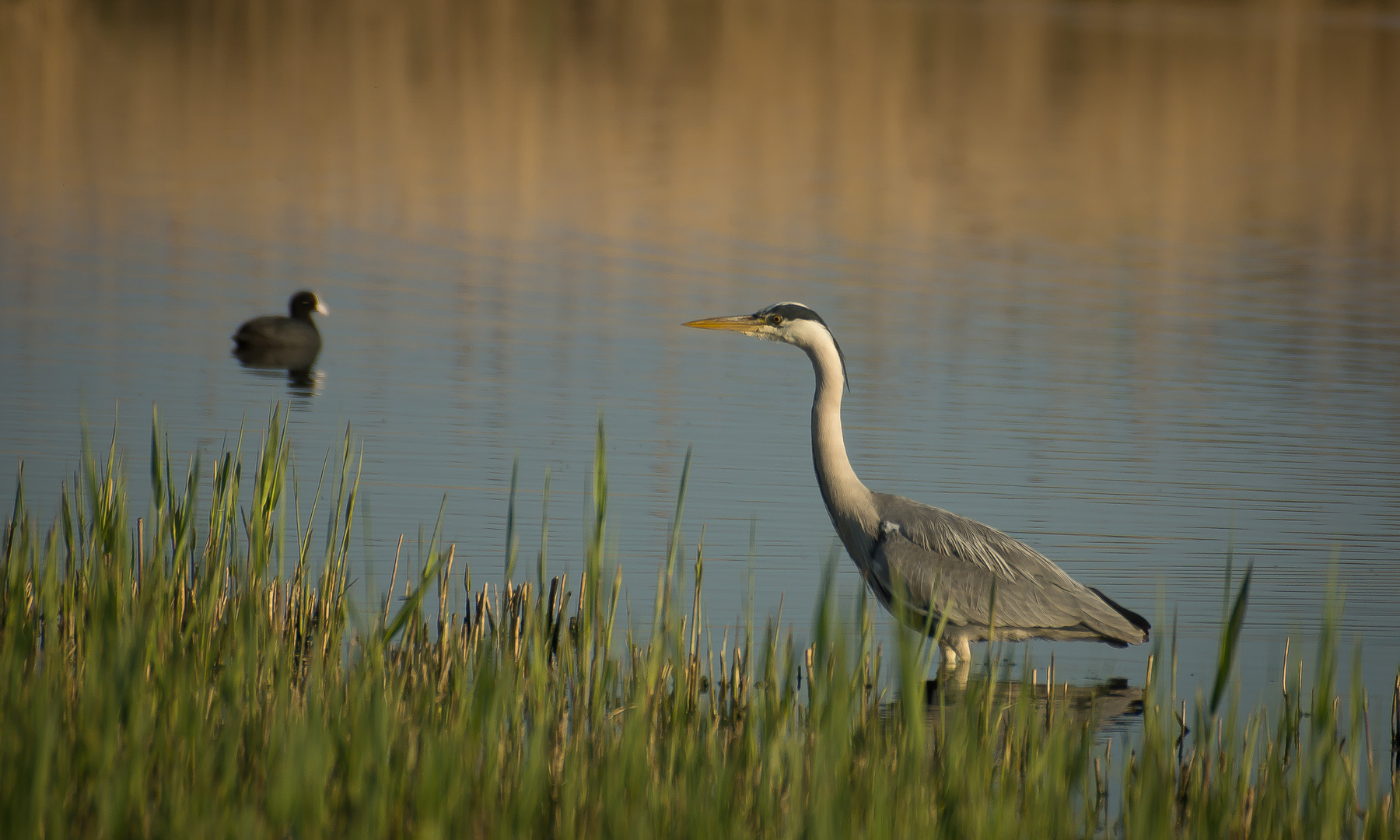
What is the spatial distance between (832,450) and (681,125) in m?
28.5

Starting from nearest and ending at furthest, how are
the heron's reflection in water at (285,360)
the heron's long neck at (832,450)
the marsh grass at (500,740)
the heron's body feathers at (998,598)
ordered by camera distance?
the marsh grass at (500,740)
the heron's body feathers at (998,598)
the heron's long neck at (832,450)
the heron's reflection in water at (285,360)

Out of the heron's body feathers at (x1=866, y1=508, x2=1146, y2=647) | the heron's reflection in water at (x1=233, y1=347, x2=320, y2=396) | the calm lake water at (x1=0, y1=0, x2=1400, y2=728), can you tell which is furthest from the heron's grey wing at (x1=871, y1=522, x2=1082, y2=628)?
the heron's reflection in water at (x1=233, y1=347, x2=320, y2=396)

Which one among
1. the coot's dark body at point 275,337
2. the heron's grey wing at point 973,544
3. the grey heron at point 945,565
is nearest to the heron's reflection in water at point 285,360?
the coot's dark body at point 275,337

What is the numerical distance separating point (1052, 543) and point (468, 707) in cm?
521

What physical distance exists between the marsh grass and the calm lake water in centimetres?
55

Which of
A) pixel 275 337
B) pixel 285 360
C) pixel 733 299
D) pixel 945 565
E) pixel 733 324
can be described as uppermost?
pixel 733 299

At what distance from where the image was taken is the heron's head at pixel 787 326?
707cm

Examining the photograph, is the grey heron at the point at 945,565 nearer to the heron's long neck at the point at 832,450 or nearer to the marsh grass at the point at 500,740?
the heron's long neck at the point at 832,450

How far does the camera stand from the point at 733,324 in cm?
717

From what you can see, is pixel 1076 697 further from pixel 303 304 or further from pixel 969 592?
pixel 303 304

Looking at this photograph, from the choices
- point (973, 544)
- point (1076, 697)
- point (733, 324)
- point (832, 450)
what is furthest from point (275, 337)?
point (1076, 697)

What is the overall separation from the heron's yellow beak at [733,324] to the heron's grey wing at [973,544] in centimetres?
102

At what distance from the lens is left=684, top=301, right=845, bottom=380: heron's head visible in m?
7.07

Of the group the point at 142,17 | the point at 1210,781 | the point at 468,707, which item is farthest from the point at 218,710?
the point at 142,17
